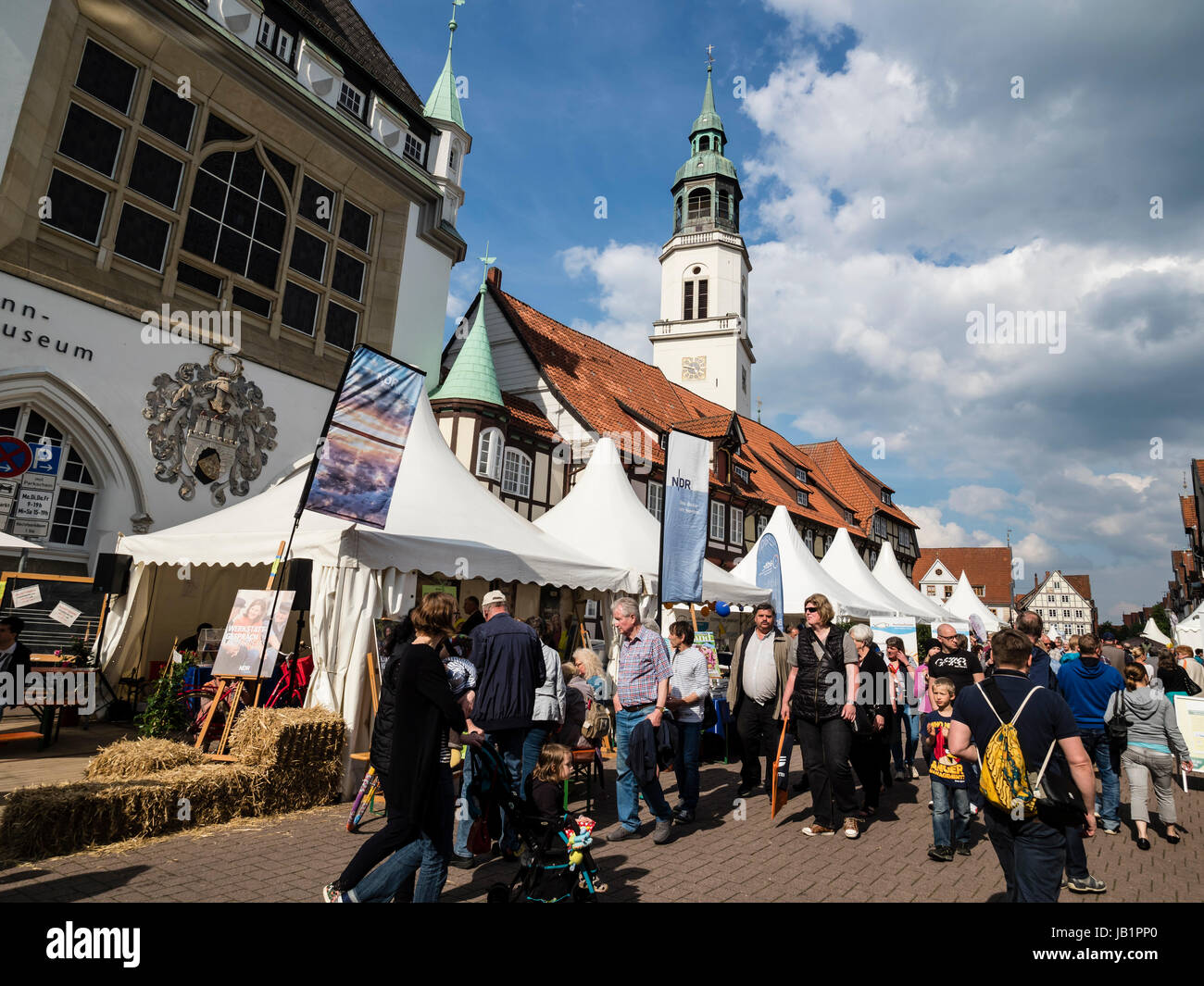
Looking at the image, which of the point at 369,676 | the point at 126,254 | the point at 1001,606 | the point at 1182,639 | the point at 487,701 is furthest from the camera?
the point at 1001,606

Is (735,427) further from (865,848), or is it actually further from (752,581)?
(865,848)

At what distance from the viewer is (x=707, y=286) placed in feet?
141

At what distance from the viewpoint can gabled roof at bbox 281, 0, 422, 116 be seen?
17.6 m

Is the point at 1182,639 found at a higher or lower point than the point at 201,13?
lower

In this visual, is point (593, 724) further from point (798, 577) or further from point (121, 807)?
point (798, 577)

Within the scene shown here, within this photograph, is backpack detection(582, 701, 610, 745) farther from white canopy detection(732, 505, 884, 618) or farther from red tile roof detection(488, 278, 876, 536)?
red tile roof detection(488, 278, 876, 536)

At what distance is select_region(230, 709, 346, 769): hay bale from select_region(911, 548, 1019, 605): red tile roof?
80.4 metres

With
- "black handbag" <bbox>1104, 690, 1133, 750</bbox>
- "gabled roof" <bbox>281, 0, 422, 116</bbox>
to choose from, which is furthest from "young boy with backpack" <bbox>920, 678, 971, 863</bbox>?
"gabled roof" <bbox>281, 0, 422, 116</bbox>

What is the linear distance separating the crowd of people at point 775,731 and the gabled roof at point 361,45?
15.8m

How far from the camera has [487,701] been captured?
16.9 feet

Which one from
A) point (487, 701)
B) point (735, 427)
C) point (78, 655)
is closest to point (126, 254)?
point (78, 655)

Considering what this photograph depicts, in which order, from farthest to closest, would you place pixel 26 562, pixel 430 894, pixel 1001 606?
pixel 1001 606, pixel 26 562, pixel 430 894

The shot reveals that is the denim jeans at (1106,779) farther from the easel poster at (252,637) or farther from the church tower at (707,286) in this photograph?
the church tower at (707,286)

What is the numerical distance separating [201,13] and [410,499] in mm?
10974
